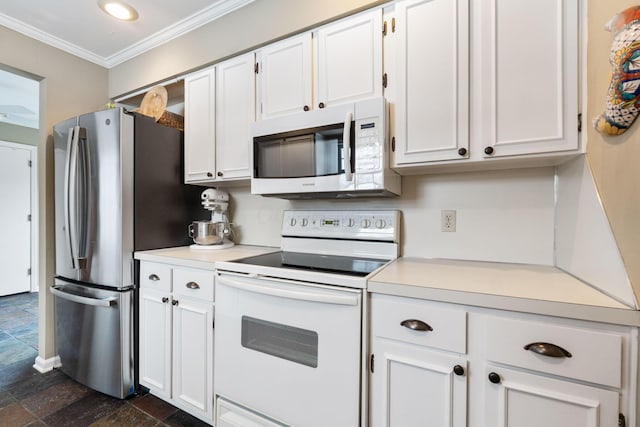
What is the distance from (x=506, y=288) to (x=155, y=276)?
1.86 m

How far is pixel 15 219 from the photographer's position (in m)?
4.04

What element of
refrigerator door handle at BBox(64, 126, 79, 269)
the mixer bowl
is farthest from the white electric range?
refrigerator door handle at BBox(64, 126, 79, 269)

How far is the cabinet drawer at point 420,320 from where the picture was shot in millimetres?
997

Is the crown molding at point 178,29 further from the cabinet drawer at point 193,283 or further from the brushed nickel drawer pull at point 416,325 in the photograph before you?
the brushed nickel drawer pull at point 416,325

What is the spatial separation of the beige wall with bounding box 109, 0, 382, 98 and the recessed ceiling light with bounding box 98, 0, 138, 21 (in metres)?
0.30

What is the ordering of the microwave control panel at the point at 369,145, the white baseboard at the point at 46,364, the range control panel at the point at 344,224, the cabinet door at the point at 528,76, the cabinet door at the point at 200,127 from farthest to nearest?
the white baseboard at the point at 46,364, the cabinet door at the point at 200,127, the range control panel at the point at 344,224, the microwave control panel at the point at 369,145, the cabinet door at the point at 528,76

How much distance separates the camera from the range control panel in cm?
167

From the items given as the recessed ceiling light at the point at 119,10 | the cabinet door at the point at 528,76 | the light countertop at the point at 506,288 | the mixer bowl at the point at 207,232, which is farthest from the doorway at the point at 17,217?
the cabinet door at the point at 528,76

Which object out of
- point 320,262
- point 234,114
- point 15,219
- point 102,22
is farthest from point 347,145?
point 15,219

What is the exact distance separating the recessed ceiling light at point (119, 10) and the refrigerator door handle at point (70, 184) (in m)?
0.82

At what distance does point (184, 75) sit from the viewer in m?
2.25

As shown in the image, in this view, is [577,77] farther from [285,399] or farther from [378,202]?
[285,399]

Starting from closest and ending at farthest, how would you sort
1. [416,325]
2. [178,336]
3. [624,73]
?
1. [624,73]
2. [416,325]
3. [178,336]

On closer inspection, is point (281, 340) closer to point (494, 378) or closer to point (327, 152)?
point (494, 378)
